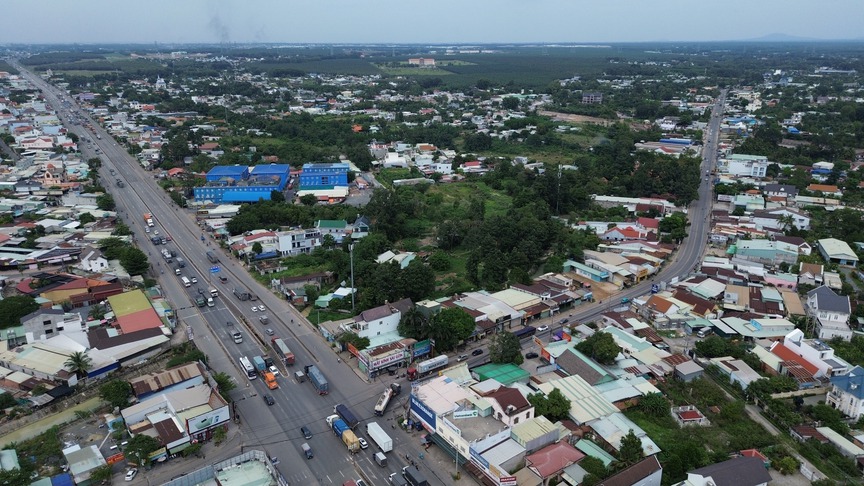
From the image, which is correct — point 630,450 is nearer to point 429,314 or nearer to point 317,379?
point 429,314

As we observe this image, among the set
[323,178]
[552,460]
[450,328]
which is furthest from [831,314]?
[323,178]

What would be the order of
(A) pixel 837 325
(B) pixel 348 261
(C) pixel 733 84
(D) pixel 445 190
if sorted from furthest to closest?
1. (C) pixel 733 84
2. (D) pixel 445 190
3. (B) pixel 348 261
4. (A) pixel 837 325

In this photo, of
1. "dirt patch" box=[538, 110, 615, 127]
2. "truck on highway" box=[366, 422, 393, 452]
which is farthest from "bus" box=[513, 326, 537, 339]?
"dirt patch" box=[538, 110, 615, 127]

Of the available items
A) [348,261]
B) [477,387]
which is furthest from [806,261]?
[348,261]

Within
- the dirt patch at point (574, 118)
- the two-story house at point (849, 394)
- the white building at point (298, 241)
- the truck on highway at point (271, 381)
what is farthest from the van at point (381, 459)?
the dirt patch at point (574, 118)

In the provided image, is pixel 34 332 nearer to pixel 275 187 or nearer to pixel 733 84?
pixel 275 187

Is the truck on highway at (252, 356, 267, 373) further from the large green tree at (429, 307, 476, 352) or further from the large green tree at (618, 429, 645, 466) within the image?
the large green tree at (618, 429, 645, 466)

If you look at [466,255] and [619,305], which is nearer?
[619,305]
